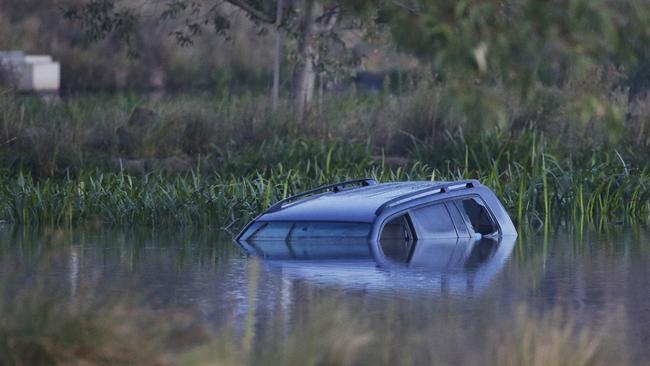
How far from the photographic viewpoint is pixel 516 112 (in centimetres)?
2525

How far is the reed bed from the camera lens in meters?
18.3

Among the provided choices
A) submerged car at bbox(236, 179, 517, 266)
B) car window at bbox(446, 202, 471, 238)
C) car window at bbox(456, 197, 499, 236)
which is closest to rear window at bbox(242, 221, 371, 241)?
submerged car at bbox(236, 179, 517, 266)

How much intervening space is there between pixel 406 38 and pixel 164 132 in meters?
17.1

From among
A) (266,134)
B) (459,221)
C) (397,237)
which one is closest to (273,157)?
(266,134)

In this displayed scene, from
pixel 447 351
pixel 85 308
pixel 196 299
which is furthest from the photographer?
pixel 196 299

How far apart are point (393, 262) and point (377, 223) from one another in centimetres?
45

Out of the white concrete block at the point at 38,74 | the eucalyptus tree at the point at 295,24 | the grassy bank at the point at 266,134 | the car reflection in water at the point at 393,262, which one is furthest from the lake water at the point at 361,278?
the white concrete block at the point at 38,74

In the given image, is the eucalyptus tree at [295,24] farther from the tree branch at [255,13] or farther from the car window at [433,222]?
the car window at [433,222]

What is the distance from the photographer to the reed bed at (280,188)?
1827cm

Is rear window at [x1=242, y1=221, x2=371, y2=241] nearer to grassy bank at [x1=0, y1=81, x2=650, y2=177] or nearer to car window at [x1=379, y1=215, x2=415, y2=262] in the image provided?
car window at [x1=379, y1=215, x2=415, y2=262]

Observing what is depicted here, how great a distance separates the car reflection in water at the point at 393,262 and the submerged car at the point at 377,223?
0.7 inches

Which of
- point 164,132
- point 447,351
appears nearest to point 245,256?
point 447,351

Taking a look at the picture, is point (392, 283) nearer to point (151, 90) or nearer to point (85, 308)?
point (85, 308)

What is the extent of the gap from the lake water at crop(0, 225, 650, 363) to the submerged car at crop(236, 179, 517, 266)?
0.18 meters
